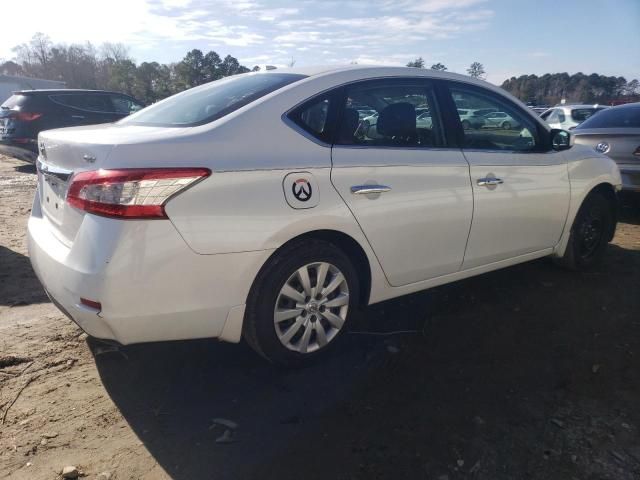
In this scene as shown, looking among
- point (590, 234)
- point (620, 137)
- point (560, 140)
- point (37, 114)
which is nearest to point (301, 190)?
point (560, 140)

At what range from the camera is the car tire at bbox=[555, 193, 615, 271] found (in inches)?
176

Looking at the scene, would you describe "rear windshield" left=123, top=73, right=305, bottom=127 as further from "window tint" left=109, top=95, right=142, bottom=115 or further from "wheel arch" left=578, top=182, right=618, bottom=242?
"window tint" left=109, top=95, right=142, bottom=115

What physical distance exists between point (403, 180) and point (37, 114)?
32.3 feet

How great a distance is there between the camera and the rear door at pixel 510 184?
138 inches

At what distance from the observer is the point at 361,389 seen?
2775mm

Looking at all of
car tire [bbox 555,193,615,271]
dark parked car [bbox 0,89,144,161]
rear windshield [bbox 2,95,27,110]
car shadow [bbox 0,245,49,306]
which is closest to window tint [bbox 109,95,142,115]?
dark parked car [bbox 0,89,144,161]

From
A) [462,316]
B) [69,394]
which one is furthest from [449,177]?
[69,394]

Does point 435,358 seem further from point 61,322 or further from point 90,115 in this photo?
point 90,115

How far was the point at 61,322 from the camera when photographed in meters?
3.53

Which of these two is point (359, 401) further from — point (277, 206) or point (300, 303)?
point (277, 206)

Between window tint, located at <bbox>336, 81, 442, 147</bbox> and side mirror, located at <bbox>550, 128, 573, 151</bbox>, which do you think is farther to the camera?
side mirror, located at <bbox>550, 128, 573, 151</bbox>

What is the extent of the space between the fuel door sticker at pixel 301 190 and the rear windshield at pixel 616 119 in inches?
236

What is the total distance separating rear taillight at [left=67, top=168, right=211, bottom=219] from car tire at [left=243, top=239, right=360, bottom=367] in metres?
0.64

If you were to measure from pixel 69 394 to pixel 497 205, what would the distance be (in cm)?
297
